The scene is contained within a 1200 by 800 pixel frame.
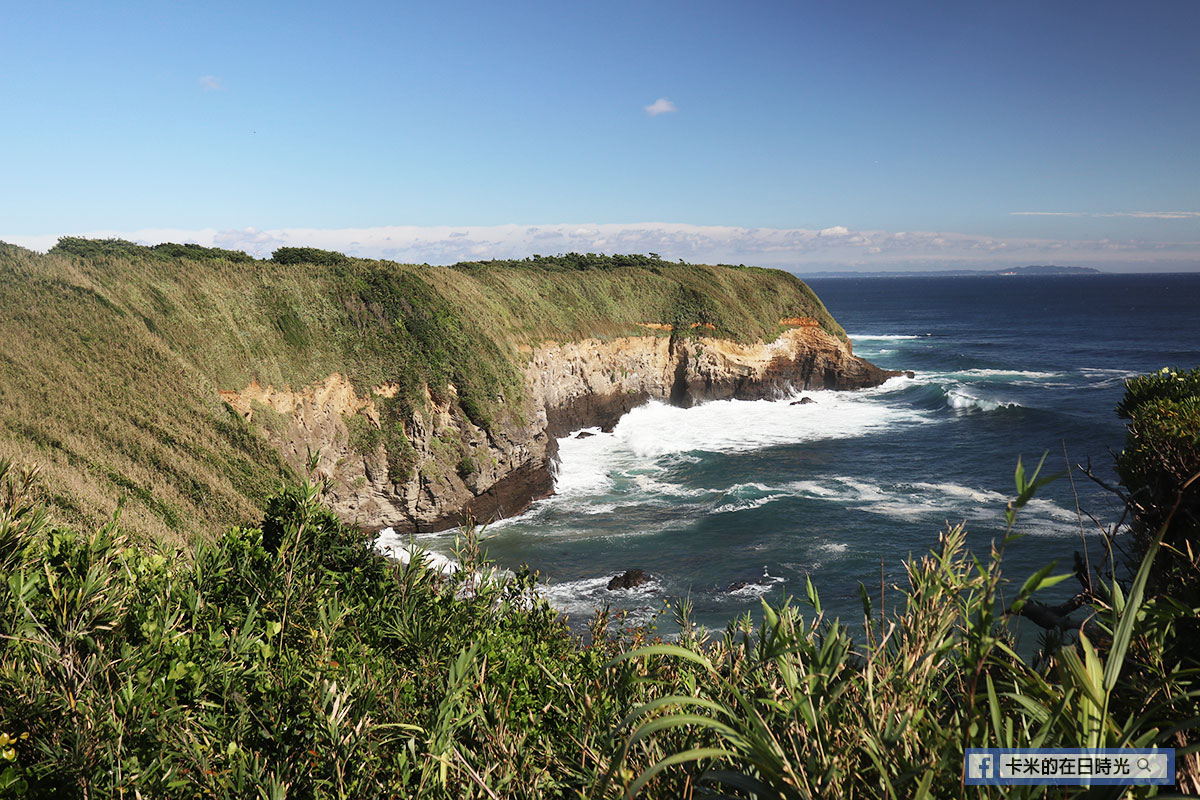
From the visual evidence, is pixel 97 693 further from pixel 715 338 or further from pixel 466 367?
pixel 715 338

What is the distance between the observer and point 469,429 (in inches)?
1348

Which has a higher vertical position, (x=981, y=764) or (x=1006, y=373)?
(x=981, y=764)

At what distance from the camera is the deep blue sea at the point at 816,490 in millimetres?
26047

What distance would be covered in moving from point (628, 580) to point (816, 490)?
1490 centimetres

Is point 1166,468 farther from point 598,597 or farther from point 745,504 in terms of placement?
point 745,504

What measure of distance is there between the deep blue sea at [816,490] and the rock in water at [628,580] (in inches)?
16.4

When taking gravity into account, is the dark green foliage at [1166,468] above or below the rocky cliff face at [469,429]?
above

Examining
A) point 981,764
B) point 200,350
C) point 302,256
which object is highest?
point 302,256

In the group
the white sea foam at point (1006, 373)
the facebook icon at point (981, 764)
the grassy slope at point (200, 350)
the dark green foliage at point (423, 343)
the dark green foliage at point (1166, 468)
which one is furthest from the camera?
the white sea foam at point (1006, 373)

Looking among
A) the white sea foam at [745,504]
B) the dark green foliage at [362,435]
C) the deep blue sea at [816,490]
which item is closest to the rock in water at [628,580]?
the deep blue sea at [816,490]

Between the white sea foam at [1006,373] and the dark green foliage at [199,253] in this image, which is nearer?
the dark green foliage at [199,253]

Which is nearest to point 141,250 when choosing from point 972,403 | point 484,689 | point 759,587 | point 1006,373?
point 759,587

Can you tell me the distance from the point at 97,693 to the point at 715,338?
53065mm

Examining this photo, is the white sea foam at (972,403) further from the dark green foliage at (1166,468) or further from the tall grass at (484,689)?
the tall grass at (484,689)
